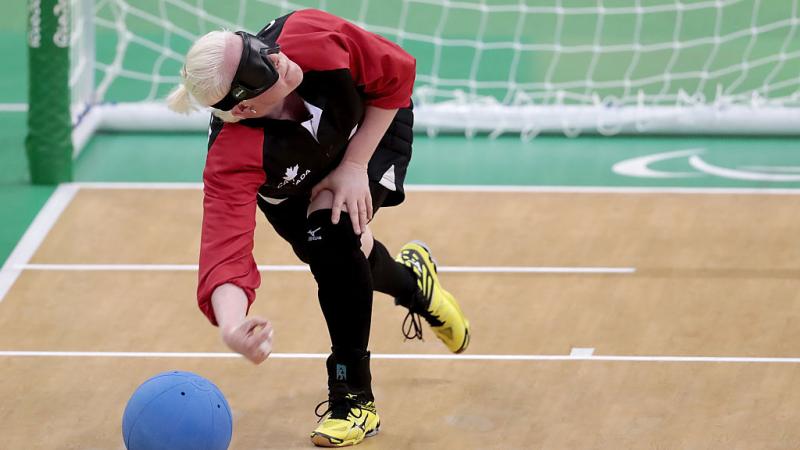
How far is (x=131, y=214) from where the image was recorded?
18.2 feet

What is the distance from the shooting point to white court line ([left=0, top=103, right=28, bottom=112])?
6.87m

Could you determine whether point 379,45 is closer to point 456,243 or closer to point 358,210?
point 358,210

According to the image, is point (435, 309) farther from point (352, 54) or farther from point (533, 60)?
point (533, 60)

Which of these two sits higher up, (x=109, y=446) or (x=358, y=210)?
(x=358, y=210)

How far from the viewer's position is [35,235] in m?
→ 5.32

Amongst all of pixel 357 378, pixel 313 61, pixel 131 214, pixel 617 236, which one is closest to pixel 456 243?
pixel 617 236

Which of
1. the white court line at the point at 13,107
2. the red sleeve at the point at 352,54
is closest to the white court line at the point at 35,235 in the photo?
the white court line at the point at 13,107

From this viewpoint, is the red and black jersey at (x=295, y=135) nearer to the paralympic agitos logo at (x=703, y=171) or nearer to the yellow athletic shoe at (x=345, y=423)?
the yellow athletic shoe at (x=345, y=423)

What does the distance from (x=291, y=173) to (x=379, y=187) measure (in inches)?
15.2

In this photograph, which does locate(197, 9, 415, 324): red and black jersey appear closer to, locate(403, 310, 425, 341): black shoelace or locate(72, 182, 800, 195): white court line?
locate(403, 310, 425, 341): black shoelace

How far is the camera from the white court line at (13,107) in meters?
6.87

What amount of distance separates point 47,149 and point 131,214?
0.59 m

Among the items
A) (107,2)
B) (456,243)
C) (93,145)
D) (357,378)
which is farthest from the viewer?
(107,2)

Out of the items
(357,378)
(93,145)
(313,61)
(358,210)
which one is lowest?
(93,145)
